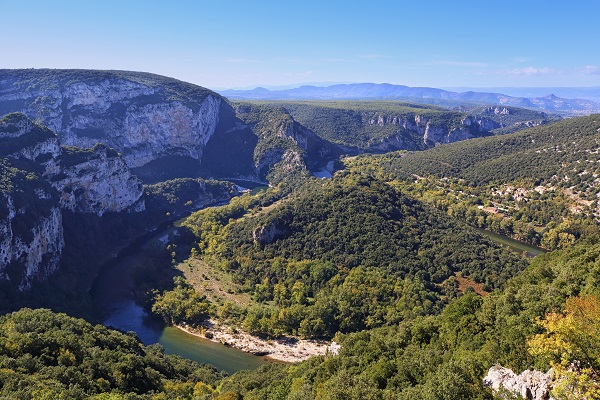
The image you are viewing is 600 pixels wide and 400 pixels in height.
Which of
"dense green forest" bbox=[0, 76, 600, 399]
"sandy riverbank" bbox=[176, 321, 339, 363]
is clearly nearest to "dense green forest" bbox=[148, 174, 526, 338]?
"dense green forest" bbox=[0, 76, 600, 399]

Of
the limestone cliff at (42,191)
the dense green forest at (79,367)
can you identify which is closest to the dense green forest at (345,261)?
the dense green forest at (79,367)

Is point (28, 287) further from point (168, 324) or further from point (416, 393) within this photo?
point (416, 393)

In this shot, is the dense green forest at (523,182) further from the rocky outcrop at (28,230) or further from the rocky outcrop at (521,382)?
the rocky outcrop at (28,230)

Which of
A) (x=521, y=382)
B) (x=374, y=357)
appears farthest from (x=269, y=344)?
(x=521, y=382)

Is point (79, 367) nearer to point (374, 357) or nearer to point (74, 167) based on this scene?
point (374, 357)

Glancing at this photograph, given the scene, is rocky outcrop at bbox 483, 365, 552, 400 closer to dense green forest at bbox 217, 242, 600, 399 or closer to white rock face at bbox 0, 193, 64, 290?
dense green forest at bbox 217, 242, 600, 399

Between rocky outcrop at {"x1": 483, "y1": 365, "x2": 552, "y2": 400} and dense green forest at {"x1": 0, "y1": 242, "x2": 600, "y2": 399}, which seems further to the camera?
dense green forest at {"x1": 0, "y1": 242, "x2": 600, "y2": 399}
